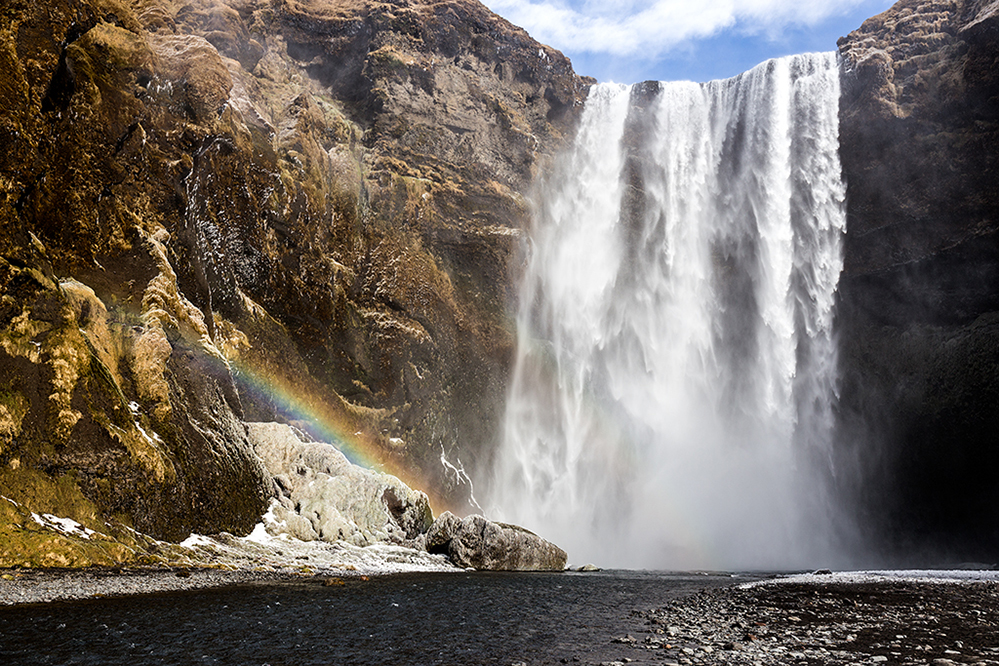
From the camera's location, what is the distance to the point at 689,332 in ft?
144

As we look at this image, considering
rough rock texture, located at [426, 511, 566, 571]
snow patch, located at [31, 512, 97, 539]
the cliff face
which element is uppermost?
the cliff face

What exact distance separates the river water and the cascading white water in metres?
25.9

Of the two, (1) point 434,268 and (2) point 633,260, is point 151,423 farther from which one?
(2) point 633,260

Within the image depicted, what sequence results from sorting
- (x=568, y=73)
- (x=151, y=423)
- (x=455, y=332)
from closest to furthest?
(x=151, y=423)
(x=455, y=332)
(x=568, y=73)

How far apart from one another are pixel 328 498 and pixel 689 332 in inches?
1178

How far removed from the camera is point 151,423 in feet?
59.1

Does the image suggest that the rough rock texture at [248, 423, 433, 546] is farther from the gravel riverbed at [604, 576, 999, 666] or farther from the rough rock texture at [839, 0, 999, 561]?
the rough rock texture at [839, 0, 999, 561]

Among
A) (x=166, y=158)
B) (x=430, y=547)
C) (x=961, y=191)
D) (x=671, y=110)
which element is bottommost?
(x=430, y=547)

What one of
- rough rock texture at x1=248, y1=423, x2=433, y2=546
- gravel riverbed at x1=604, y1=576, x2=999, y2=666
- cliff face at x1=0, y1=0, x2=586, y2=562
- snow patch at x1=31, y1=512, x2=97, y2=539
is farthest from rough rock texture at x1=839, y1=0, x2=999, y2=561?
snow patch at x1=31, y1=512, x2=97, y2=539

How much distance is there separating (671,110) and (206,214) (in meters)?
36.7

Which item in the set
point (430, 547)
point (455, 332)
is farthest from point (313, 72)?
point (430, 547)

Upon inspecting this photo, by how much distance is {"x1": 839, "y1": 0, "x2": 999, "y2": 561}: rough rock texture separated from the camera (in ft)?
118

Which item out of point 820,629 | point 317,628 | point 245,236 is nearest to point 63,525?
point 317,628

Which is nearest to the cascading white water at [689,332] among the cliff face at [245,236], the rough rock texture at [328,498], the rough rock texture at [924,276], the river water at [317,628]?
the rough rock texture at [924,276]
